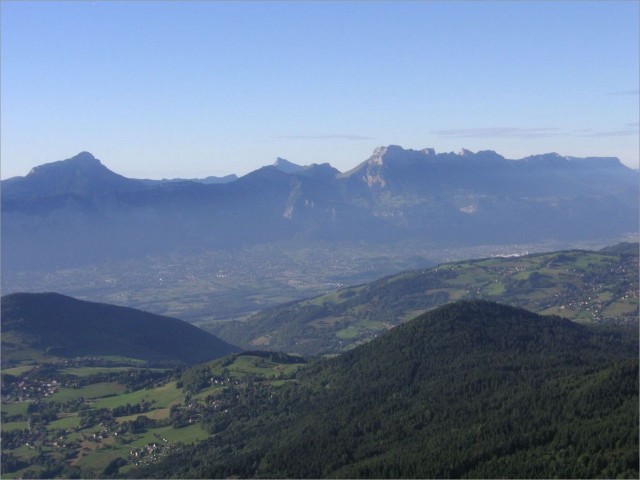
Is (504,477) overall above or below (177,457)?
above

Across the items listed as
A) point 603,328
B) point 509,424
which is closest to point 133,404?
point 509,424

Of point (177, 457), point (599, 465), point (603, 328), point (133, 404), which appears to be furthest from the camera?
point (603, 328)

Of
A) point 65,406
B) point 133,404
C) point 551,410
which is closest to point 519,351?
point 551,410

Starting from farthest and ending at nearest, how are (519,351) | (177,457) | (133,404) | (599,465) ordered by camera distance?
1. (133,404)
2. (519,351)
3. (177,457)
4. (599,465)

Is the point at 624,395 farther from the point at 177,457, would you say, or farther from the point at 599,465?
the point at 177,457

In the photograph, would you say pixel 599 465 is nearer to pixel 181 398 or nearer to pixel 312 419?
pixel 312 419

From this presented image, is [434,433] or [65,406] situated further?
[65,406]
